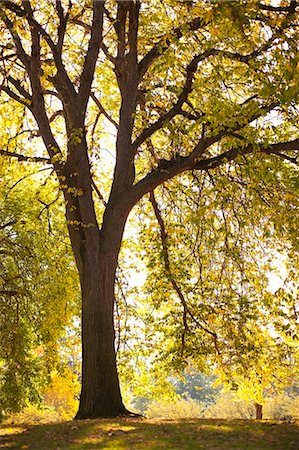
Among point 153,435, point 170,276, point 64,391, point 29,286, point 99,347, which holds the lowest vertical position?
point 153,435

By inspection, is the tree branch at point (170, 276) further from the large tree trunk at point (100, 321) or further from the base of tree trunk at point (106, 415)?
the base of tree trunk at point (106, 415)

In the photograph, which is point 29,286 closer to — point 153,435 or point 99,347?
point 99,347

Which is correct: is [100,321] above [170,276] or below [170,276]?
below

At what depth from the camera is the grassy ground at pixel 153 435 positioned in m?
7.06

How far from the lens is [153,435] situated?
7.72 m

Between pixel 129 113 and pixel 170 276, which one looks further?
pixel 170 276

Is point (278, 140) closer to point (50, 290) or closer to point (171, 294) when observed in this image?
point (171, 294)

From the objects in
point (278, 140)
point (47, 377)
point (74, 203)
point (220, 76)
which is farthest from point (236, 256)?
point (47, 377)

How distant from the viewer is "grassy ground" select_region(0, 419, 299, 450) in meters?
7.06

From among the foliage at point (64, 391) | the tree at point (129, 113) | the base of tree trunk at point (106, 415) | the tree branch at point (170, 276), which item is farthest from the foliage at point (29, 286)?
the base of tree trunk at point (106, 415)

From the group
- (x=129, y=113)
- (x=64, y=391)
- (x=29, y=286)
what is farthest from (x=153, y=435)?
(x=64, y=391)

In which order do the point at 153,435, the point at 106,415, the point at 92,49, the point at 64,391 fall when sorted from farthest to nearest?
the point at 64,391
the point at 92,49
the point at 106,415
the point at 153,435

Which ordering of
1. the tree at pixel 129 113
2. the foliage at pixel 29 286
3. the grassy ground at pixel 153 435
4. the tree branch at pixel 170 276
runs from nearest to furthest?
the grassy ground at pixel 153 435 < the tree at pixel 129 113 < the tree branch at pixel 170 276 < the foliage at pixel 29 286

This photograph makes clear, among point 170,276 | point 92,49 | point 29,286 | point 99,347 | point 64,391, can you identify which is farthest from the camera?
point 64,391
